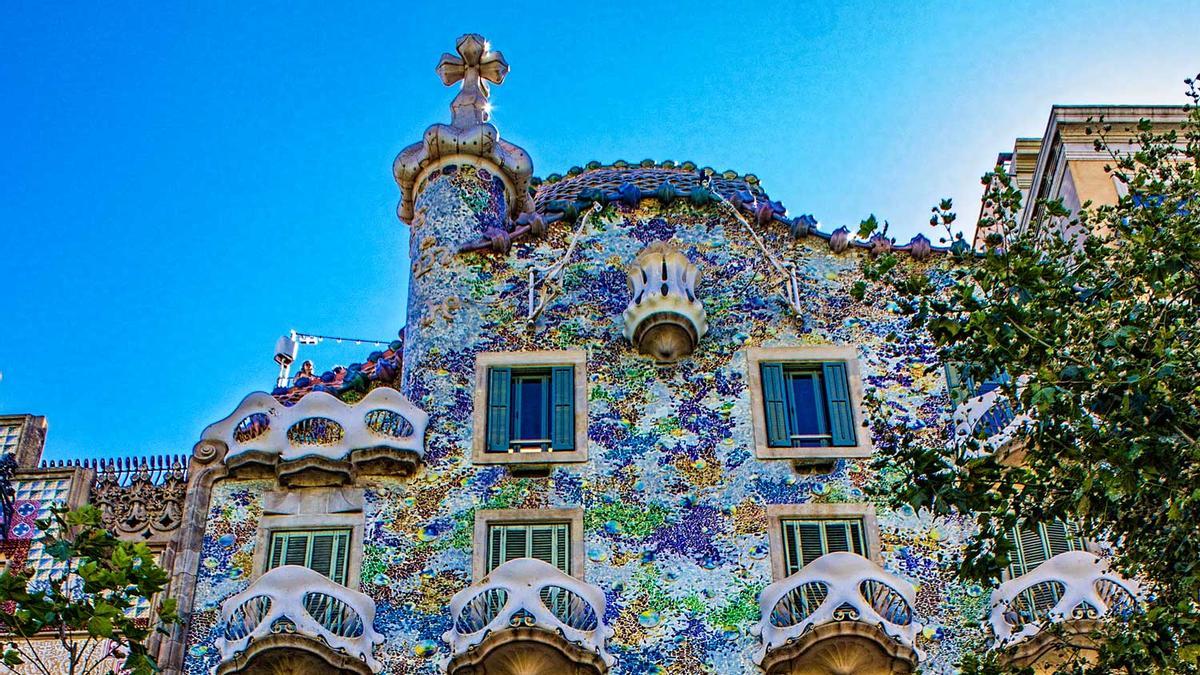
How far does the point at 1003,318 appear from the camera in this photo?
482 inches

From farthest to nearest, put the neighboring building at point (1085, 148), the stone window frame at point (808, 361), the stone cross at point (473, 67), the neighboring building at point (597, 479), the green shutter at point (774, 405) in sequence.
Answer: the stone cross at point (473, 67)
the neighboring building at point (1085, 148)
the green shutter at point (774, 405)
the stone window frame at point (808, 361)
the neighboring building at point (597, 479)

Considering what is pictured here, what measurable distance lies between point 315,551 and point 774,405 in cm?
495

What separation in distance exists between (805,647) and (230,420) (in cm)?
643

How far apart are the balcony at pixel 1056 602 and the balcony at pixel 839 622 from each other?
2.85 feet

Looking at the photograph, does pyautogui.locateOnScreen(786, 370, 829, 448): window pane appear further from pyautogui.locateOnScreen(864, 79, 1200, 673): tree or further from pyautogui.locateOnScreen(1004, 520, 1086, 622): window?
pyautogui.locateOnScreen(864, 79, 1200, 673): tree

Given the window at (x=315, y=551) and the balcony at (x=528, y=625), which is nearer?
the balcony at (x=528, y=625)

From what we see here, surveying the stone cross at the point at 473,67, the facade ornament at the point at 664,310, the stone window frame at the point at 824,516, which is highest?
the stone cross at the point at 473,67

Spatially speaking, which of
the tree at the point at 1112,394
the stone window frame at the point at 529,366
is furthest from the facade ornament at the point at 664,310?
the tree at the point at 1112,394

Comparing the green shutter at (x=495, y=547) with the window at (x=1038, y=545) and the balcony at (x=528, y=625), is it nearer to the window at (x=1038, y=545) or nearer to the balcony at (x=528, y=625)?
the balcony at (x=528, y=625)

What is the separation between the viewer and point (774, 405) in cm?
1730

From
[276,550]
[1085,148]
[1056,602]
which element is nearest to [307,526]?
[276,550]

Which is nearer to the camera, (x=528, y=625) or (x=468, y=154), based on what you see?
(x=528, y=625)

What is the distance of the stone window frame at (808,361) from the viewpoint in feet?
55.1

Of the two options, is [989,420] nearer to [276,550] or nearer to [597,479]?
[597,479]
